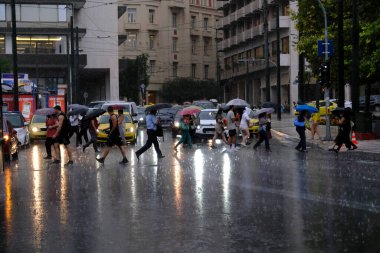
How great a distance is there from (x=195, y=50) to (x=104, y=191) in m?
89.9

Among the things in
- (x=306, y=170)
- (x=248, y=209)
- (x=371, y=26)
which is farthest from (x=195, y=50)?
(x=248, y=209)

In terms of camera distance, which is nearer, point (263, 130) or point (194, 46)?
point (263, 130)

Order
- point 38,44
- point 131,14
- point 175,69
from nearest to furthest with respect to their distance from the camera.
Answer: point 38,44
point 131,14
point 175,69

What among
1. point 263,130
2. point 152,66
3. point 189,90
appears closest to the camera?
point 263,130

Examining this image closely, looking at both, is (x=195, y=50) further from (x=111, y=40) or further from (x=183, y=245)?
(x=183, y=245)

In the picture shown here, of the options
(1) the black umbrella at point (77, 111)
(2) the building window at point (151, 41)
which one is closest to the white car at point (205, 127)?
(1) the black umbrella at point (77, 111)

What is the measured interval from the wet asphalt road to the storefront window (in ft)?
151

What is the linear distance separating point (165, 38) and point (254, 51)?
22853 millimetres

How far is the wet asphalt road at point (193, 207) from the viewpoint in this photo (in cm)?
859

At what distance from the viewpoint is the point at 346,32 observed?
115 ft

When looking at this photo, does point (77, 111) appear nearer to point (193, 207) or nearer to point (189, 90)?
point (193, 207)

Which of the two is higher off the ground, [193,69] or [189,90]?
[193,69]

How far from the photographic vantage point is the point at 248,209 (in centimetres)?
1113

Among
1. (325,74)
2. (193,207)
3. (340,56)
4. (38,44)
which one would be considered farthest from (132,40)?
(193,207)
